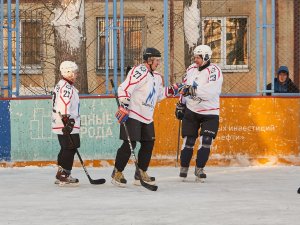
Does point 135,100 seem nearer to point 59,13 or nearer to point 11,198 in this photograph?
point 11,198

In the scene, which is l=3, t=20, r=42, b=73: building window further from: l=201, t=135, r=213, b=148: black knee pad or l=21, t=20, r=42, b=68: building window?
l=201, t=135, r=213, b=148: black knee pad

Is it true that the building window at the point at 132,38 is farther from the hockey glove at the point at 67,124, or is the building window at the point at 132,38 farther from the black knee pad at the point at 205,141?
the hockey glove at the point at 67,124

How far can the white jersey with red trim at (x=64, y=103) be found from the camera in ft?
36.2

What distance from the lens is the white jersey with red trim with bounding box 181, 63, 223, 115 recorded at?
11742mm

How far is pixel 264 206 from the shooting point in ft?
30.5

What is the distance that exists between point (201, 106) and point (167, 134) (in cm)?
198

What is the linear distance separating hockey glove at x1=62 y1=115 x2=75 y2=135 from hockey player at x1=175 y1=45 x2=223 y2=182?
4.72 feet

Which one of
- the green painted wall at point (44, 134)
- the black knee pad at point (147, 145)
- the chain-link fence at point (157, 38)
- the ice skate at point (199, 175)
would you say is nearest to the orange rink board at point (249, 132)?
the chain-link fence at point (157, 38)

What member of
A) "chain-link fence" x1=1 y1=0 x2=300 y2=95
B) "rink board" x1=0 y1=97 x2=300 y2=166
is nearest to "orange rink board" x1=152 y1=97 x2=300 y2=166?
"rink board" x1=0 y1=97 x2=300 y2=166

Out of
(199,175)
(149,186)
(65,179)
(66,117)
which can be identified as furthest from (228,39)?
(149,186)

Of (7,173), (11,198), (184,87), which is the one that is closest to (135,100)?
(184,87)

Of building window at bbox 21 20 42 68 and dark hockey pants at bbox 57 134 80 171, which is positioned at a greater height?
building window at bbox 21 20 42 68

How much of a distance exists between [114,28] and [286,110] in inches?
104

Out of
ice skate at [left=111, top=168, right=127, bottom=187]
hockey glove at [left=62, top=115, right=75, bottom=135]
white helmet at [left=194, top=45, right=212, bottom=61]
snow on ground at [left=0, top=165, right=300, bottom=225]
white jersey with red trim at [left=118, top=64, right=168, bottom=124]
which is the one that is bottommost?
snow on ground at [left=0, top=165, right=300, bottom=225]
